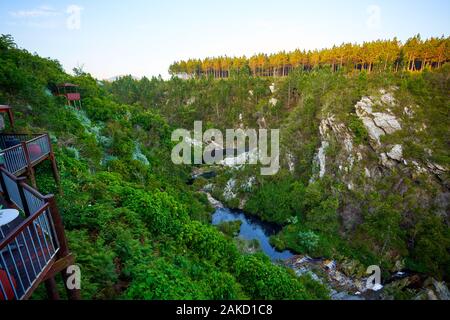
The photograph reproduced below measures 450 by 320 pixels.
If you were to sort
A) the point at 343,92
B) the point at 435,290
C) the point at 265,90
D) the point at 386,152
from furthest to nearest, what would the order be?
the point at 265,90, the point at 343,92, the point at 386,152, the point at 435,290

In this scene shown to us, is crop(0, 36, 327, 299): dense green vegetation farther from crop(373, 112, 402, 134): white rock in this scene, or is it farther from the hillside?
crop(373, 112, 402, 134): white rock

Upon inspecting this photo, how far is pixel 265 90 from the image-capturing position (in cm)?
6062

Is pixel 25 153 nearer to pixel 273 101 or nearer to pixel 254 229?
pixel 254 229

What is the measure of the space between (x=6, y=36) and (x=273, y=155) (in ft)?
111

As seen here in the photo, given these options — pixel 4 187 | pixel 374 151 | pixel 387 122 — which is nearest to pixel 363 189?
pixel 374 151

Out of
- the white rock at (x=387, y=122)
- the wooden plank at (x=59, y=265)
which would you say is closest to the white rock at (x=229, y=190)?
the white rock at (x=387, y=122)

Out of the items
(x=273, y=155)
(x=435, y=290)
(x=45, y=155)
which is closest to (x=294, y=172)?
(x=273, y=155)

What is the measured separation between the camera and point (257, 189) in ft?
116

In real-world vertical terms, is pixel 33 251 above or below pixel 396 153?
above

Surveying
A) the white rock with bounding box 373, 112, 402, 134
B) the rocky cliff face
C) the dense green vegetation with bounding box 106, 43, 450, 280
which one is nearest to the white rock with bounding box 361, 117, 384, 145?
the rocky cliff face

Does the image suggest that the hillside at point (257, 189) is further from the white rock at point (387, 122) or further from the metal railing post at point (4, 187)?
the metal railing post at point (4, 187)

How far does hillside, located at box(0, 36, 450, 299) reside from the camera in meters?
8.72

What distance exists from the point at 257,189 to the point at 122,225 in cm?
2719
